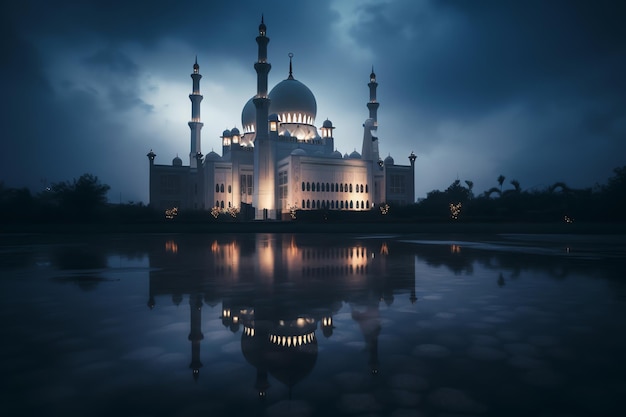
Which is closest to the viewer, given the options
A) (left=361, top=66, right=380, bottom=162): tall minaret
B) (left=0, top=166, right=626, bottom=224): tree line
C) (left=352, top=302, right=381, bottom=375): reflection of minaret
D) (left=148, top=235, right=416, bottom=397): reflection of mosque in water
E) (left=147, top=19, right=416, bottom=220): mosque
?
(left=352, top=302, right=381, bottom=375): reflection of minaret

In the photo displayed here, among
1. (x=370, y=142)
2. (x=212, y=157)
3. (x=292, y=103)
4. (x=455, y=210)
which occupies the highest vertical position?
(x=292, y=103)

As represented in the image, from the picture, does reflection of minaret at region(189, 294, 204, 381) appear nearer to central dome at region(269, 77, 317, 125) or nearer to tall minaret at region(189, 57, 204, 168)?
central dome at region(269, 77, 317, 125)

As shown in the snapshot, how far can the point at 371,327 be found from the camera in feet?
14.4

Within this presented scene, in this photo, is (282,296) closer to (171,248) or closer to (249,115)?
(171,248)

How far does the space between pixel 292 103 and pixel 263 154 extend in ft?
36.6

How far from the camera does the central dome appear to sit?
5269cm

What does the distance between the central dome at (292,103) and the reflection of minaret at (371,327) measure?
162 ft

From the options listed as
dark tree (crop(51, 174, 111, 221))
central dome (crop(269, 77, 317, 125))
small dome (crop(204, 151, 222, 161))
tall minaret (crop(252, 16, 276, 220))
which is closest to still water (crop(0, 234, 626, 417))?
dark tree (crop(51, 174, 111, 221))

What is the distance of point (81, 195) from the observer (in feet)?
97.8

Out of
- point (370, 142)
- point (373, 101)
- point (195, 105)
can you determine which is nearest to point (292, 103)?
point (373, 101)

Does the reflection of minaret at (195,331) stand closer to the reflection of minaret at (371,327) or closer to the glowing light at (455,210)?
the reflection of minaret at (371,327)

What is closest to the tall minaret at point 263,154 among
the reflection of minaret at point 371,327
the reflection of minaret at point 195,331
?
the reflection of minaret at point 195,331

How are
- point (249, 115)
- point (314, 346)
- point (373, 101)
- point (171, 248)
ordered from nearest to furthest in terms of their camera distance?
1. point (314, 346)
2. point (171, 248)
3. point (373, 101)
4. point (249, 115)

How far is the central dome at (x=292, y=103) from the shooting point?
52688 millimetres
